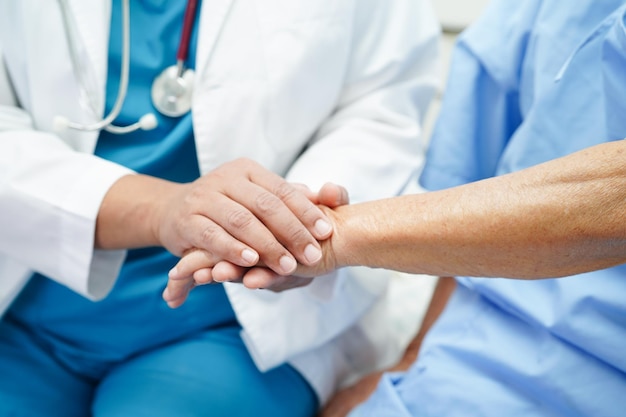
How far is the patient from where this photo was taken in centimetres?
57

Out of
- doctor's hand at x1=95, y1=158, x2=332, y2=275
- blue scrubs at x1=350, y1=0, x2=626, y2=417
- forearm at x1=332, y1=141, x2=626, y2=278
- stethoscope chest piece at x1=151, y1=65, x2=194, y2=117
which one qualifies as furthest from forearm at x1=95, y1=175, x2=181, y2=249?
blue scrubs at x1=350, y1=0, x2=626, y2=417

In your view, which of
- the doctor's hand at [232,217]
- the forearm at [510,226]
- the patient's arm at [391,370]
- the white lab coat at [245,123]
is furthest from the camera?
the patient's arm at [391,370]

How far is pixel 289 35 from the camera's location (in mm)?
815

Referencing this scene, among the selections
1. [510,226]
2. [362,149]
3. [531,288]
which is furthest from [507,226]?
[362,149]

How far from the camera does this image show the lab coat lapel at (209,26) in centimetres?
79

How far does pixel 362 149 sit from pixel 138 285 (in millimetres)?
374

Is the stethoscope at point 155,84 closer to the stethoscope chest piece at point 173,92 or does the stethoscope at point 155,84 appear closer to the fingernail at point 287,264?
the stethoscope chest piece at point 173,92

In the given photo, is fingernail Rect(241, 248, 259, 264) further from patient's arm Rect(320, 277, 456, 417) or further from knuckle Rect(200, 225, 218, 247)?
patient's arm Rect(320, 277, 456, 417)

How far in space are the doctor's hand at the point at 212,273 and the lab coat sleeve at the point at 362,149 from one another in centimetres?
10

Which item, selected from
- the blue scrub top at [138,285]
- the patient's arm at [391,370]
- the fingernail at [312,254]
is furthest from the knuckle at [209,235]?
the patient's arm at [391,370]

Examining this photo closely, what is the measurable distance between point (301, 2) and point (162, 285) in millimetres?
439

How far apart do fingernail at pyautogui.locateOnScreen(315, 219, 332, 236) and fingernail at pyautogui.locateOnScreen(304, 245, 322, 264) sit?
0.02m

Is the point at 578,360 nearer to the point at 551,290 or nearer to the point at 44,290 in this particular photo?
the point at 551,290

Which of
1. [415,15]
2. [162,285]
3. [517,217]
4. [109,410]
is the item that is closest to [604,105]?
[517,217]
